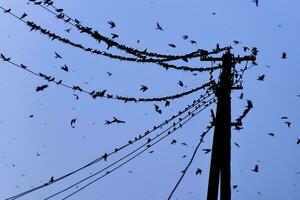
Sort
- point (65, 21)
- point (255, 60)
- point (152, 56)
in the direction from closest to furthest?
point (65, 21), point (152, 56), point (255, 60)

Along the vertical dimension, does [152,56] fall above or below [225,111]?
above

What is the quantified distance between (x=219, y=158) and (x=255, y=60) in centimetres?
290

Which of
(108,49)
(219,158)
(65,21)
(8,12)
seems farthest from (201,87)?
(8,12)

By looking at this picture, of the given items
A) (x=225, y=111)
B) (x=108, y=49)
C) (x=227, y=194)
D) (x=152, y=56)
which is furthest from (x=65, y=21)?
(x=227, y=194)

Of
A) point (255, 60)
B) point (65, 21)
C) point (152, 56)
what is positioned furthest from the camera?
point (255, 60)

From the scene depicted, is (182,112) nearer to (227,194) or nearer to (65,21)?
(227,194)

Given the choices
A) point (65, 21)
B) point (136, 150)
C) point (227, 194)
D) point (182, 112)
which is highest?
point (65, 21)

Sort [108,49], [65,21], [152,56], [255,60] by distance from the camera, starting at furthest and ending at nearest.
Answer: [255,60] → [152,56] → [108,49] → [65,21]

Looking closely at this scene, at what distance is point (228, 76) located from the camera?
10.6m

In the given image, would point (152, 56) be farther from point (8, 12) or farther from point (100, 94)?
point (8, 12)

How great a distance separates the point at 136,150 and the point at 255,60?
12.6 feet

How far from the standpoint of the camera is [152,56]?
10.5 m

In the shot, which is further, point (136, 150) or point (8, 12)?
point (136, 150)

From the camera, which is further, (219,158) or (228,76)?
(228,76)
